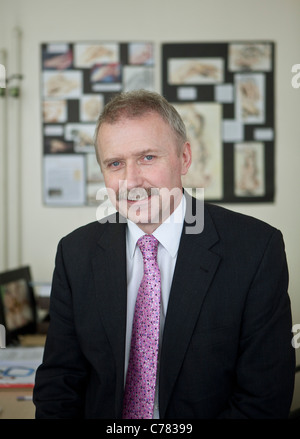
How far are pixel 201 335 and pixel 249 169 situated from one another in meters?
1.62

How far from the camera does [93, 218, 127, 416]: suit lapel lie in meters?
1.12

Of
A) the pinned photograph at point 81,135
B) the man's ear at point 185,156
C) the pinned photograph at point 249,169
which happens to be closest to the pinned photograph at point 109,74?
the pinned photograph at point 81,135

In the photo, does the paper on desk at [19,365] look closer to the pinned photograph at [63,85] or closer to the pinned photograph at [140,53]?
the pinned photograph at [63,85]

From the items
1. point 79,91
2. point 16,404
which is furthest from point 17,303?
point 79,91

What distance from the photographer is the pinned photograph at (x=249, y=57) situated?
2.49 meters

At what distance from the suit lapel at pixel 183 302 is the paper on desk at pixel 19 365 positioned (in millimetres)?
589

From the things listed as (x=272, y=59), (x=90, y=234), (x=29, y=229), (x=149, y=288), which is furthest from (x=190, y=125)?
(x=149, y=288)

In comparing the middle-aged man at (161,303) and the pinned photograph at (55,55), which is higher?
the pinned photograph at (55,55)

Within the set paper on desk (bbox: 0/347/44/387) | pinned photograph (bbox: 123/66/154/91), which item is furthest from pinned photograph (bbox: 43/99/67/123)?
paper on desk (bbox: 0/347/44/387)

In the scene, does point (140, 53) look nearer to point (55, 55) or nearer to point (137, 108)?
point (55, 55)

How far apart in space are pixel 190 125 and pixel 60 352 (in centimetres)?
166

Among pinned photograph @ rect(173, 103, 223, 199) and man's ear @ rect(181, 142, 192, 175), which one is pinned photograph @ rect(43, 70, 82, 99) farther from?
man's ear @ rect(181, 142, 192, 175)

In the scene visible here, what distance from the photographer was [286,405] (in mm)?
1064
